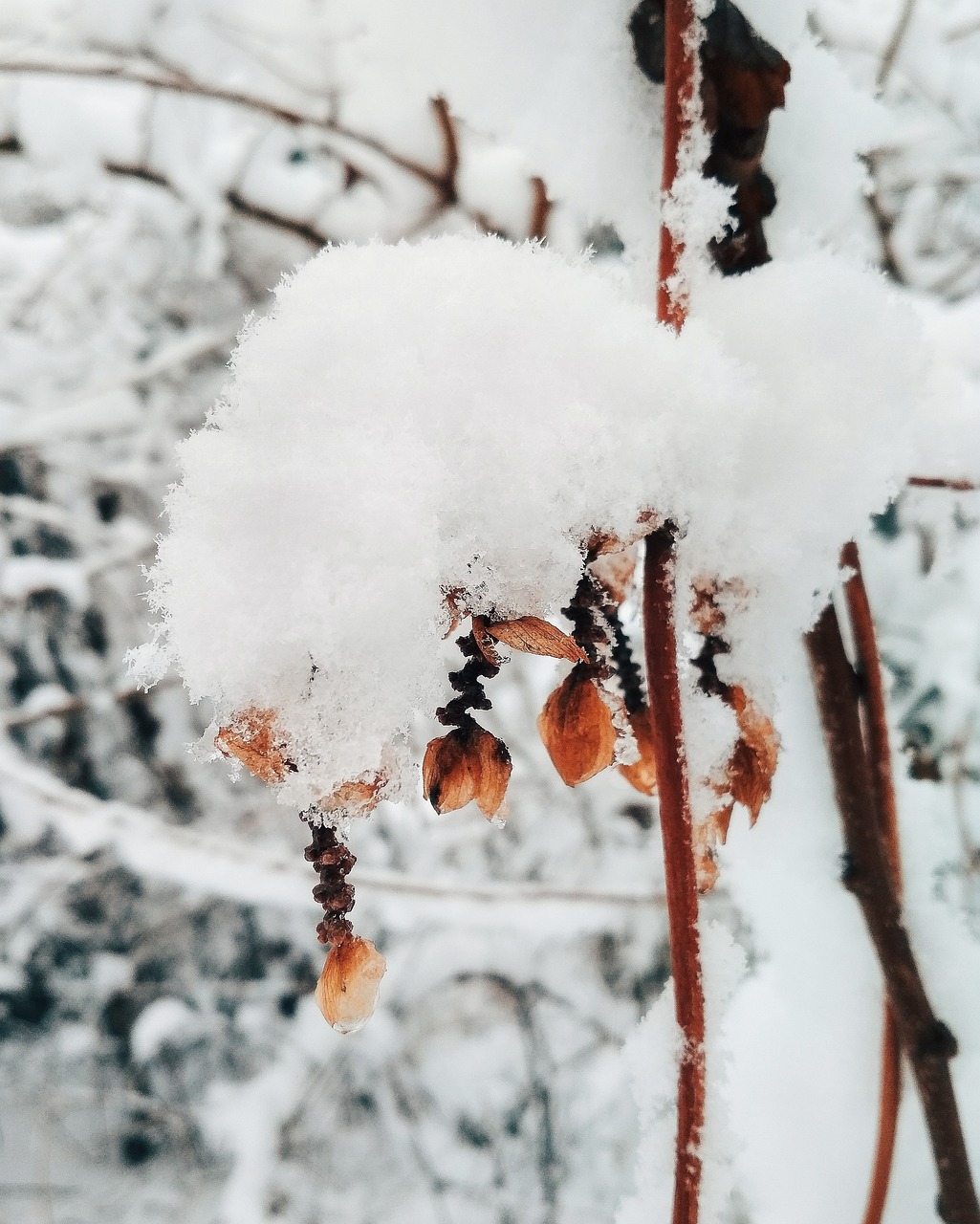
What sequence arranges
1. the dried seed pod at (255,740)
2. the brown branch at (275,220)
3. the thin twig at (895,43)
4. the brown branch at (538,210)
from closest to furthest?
the dried seed pod at (255,740), the thin twig at (895,43), the brown branch at (538,210), the brown branch at (275,220)

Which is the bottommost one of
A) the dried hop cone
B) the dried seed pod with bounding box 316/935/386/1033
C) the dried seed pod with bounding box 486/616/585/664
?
the dried seed pod with bounding box 316/935/386/1033

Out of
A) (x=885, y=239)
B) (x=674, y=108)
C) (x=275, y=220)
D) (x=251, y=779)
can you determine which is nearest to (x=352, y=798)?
(x=674, y=108)

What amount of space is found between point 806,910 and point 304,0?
1667mm

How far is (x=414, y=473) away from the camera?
0.19 meters

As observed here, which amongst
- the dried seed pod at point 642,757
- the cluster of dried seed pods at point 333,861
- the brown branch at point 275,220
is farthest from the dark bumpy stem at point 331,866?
the brown branch at point 275,220

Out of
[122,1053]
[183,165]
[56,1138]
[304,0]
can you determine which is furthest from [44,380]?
[56,1138]

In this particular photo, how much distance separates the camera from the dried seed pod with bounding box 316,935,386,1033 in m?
0.19

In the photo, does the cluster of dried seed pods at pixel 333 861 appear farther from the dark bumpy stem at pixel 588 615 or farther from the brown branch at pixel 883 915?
the brown branch at pixel 883 915

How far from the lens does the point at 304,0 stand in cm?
136

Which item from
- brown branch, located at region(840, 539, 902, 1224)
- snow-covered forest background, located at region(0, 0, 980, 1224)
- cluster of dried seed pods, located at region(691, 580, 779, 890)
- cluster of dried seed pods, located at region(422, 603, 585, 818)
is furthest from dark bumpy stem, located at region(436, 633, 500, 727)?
snow-covered forest background, located at region(0, 0, 980, 1224)

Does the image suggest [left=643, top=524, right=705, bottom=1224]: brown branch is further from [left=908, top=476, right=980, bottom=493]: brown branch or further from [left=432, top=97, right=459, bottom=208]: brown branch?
[left=432, top=97, right=459, bottom=208]: brown branch

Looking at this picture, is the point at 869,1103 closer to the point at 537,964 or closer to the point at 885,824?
the point at 885,824

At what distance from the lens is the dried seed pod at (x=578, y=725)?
217 mm

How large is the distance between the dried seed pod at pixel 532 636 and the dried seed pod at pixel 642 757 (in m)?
0.08
